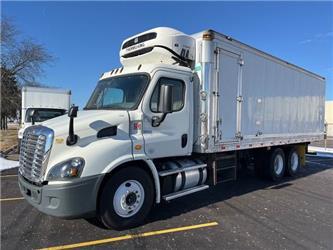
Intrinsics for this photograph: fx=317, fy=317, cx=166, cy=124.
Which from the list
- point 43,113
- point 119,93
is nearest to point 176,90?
point 119,93

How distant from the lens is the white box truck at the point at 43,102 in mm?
17077

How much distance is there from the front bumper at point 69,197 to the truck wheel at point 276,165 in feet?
20.8

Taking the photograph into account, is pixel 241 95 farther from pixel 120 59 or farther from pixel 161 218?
pixel 161 218

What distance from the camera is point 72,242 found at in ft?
16.0

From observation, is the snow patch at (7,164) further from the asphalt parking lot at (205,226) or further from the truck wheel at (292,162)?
the truck wheel at (292,162)

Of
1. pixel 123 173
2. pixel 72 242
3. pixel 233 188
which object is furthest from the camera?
pixel 233 188

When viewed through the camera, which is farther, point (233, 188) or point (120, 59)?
point (233, 188)

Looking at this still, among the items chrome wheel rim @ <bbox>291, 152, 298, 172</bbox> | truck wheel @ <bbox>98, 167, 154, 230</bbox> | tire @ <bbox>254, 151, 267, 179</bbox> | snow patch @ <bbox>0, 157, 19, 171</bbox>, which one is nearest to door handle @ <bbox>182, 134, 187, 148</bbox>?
truck wheel @ <bbox>98, 167, 154, 230</bbox>

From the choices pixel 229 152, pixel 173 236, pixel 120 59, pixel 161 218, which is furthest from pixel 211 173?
pixel 120 59

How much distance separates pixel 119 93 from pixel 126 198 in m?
2.03

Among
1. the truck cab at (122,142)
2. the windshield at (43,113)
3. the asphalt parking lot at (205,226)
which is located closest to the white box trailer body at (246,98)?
the truck cab at (122,142)

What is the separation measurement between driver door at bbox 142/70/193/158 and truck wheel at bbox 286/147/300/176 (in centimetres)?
540

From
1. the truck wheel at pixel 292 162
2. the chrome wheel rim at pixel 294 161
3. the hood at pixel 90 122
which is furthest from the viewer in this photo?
the chrome wheel rim at pixel 294 161

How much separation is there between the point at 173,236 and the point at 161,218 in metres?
0.91
